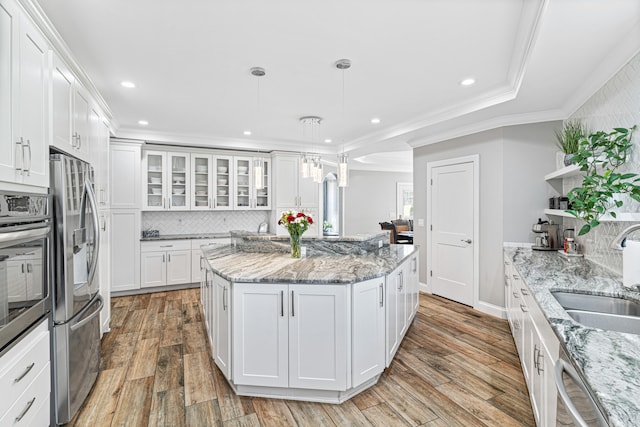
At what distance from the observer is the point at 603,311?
1931mm

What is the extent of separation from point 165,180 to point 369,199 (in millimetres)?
5533

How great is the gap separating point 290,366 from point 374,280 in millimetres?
841

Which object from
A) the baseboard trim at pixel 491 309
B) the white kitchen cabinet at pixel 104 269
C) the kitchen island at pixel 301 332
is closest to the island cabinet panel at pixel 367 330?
the kitchen island at pixel 301 332

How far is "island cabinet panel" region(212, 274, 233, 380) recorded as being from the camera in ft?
7.84

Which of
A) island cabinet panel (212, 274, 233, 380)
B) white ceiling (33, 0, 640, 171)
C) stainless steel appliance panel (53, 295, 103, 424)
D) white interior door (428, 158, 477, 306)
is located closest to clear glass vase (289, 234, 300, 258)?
island cabinet panel (212, 274, 233, 380)

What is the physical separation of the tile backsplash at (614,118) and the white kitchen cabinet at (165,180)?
5357 mm

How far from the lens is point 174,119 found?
4.48 metres

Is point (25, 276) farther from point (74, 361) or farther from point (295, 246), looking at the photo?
point (295, 246)

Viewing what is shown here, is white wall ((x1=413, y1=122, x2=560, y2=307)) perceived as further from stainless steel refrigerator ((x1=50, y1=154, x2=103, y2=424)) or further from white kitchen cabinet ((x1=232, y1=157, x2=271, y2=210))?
stainless steel refrigerator ((x1=50, y1=154, x2=103, y2=424))

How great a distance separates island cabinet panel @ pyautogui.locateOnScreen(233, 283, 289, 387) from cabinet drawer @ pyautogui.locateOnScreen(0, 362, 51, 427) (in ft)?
3.49

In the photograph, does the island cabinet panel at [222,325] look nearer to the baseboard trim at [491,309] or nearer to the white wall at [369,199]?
the baseboard trim at [491,309]

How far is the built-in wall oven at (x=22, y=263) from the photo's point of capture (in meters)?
1.53

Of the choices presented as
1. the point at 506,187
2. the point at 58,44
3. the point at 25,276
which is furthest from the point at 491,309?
the point at 58,44

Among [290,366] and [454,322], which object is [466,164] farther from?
[290,366]
